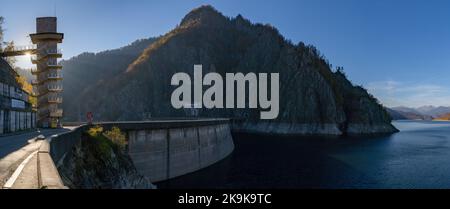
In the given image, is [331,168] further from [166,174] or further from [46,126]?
[46,126]

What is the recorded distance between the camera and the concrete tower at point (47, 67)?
203 ft

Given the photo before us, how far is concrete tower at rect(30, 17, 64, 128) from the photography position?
61.8 metres

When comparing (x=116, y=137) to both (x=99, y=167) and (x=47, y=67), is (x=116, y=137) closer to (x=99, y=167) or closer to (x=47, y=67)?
(x=99, y=167)

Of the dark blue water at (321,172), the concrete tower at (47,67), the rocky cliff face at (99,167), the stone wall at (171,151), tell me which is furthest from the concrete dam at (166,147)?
the concrete tower at (47,67)

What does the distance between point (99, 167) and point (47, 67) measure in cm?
4039

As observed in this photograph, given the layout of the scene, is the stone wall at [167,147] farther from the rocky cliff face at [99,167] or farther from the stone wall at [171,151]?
the rocky cliff face at [99,167]

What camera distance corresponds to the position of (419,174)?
5944 centimetres

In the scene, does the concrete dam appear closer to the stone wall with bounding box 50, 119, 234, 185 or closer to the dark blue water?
the stone wall with bounding box 50, 119, 234, 185

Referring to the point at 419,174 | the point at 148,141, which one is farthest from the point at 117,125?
the point at 419,174

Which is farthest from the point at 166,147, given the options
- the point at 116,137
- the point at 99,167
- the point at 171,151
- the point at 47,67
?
the point at 47,67

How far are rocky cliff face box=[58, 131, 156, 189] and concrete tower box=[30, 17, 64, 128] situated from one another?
31006 millimetres

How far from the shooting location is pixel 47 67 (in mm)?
62594
